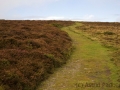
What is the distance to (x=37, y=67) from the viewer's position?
1627 cm

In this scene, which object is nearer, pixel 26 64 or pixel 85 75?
pixel 26 64

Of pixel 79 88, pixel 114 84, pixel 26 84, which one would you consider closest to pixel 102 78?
pixel 114 84

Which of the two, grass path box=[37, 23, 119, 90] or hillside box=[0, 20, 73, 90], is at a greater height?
hillside box=[0, 20, 73, 90]

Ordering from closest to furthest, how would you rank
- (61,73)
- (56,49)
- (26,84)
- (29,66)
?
(26,84) → (29,66) → (61,73) → (56,49)

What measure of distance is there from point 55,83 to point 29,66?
8.23 ft

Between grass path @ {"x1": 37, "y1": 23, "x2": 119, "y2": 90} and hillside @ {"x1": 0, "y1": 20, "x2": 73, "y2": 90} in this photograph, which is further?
grass path @ {"x1": 37, "y1": 23, "x2": 119, "y2": 90}

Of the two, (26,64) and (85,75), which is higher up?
(26,64)

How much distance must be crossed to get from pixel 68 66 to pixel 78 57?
396 cm

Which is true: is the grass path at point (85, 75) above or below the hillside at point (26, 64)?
below

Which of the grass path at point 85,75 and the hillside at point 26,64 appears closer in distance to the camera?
the hillside at point 26,64

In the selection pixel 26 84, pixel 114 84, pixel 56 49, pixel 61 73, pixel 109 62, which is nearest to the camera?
pixel 26 84

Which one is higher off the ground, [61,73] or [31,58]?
[31,58]

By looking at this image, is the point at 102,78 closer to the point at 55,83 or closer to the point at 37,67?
the point at 55,83

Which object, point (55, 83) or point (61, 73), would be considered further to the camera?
point (61, 73)
